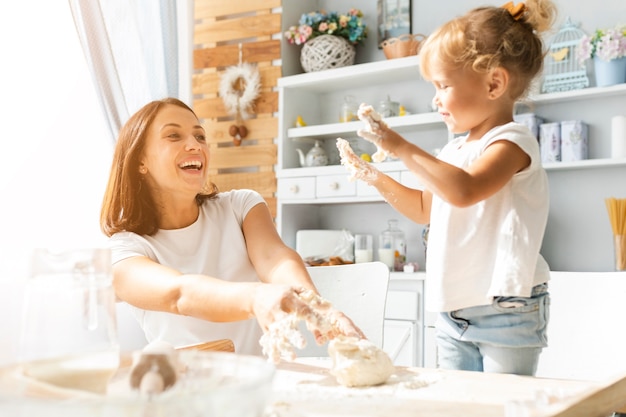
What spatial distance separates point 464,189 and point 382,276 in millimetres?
511

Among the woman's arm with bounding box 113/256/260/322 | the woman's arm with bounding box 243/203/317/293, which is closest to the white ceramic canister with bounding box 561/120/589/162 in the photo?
the woman's arm with bounding box 243/203/317/293

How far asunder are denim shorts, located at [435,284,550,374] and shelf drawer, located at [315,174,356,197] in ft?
7.22

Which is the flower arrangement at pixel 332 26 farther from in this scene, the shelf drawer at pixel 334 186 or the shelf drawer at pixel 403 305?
the shelf drawer at pixel 403 305

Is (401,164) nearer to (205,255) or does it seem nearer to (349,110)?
(349,110)

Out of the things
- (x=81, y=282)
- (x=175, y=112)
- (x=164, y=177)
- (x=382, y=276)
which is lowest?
(x=382, y=276)

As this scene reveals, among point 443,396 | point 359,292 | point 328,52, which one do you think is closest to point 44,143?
point 359,292

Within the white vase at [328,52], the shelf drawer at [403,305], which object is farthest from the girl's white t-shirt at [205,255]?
the white vase at [328,52]

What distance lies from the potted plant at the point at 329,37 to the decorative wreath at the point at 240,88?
31 centimetres

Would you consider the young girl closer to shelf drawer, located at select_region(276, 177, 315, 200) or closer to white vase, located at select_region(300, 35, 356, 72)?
shelf drawer, located at select_region(276, 177, 315, 200)

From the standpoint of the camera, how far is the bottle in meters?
3.61

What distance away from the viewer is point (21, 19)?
8.81 feet

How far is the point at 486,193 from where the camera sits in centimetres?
133

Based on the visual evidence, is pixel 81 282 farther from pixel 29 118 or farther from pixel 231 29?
pixel 231 29

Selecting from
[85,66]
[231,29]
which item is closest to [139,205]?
[85,66]
